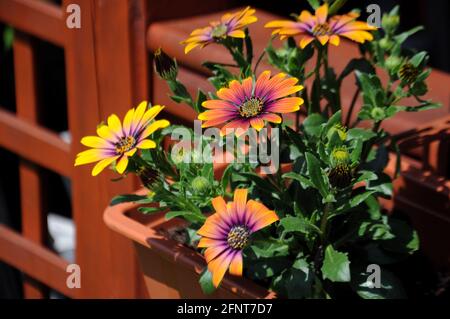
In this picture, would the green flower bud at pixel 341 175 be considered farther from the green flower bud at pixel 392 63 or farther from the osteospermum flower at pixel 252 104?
the green flower bud at pixel 392 63

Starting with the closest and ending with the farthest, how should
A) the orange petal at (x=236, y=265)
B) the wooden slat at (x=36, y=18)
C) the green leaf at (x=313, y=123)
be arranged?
the orange petal at (x=236, y=265), the green leaf at (x=313, y=123), the wooden slat at (x=36, y=18)

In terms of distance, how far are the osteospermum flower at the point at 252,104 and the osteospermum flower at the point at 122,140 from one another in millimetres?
72

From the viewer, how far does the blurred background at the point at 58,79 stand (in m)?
1.67

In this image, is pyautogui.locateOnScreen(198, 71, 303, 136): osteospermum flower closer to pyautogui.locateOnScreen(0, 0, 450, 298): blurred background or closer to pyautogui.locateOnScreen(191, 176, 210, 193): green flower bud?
pyautogui.locateOnScreen(191, 176, 210, 193): green flower bud

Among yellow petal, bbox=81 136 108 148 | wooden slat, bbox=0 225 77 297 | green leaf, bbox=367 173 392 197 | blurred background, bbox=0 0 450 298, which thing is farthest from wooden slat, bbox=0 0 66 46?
green leaf, bbox=367 173 392 197

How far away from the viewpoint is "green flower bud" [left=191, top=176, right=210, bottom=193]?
0.94 m

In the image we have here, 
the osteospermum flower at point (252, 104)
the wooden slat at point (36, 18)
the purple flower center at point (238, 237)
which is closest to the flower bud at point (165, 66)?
the osteospermum flower at point (252, 104)

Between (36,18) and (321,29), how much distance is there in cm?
90

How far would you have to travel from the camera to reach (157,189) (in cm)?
98

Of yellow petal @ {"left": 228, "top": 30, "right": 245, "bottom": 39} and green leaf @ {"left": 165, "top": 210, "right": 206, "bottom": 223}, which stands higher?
yellow petal @ {"left": 228, "top": 30, "right": 245, "bottom": 39}

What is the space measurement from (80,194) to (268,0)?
1.12m

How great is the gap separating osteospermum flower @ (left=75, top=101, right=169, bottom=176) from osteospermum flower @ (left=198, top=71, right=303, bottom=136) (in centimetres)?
7

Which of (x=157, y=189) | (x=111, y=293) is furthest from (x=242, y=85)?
(x=111, y=293)
